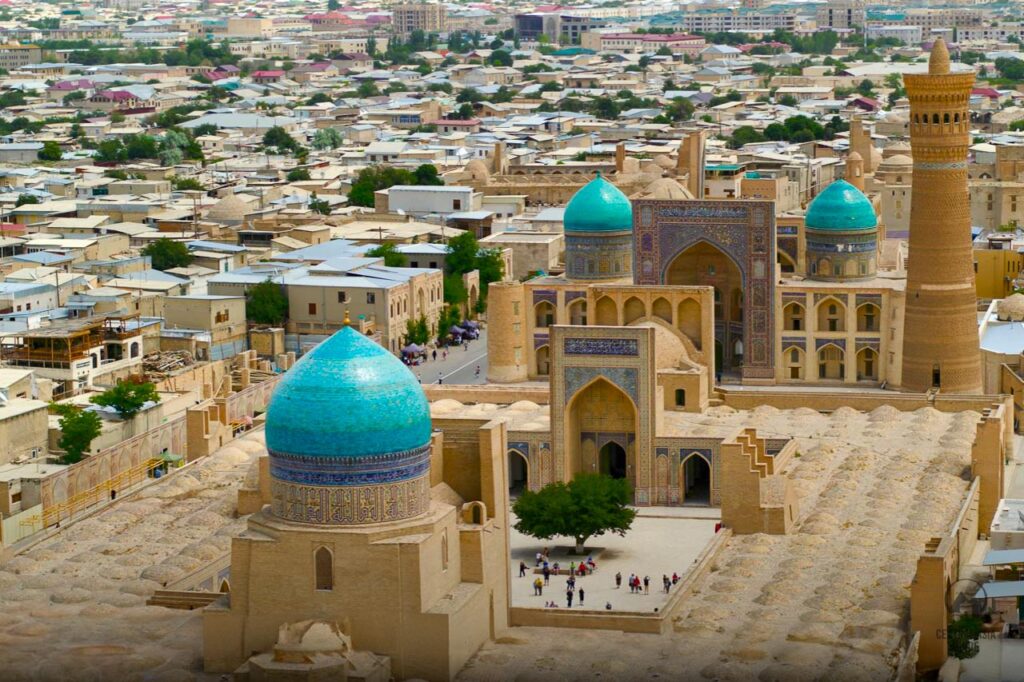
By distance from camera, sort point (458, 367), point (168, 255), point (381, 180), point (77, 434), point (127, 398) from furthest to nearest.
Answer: point (381, 180), point (168, 255), point (458, 367), point (127, 398), point (77, 434)

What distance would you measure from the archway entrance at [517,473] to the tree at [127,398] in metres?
6.55

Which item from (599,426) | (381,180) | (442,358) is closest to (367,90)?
(381,180)

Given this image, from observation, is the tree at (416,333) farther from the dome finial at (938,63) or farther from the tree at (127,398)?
the dome finial at (938,63)

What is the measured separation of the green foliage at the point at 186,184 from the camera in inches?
2862

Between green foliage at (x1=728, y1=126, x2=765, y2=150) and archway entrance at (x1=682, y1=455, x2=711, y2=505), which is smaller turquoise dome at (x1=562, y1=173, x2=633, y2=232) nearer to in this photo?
archway entrance at (x1=682, y1=455, x2=711, y2=505)

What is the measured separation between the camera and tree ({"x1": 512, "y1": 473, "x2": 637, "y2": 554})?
99.1 feet

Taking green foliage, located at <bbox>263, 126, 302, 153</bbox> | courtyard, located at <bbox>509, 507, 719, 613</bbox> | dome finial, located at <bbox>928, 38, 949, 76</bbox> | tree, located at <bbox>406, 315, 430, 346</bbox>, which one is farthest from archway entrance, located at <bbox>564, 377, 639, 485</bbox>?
green foliage, located at <bbox>263, 126, 302, 153</bbox>

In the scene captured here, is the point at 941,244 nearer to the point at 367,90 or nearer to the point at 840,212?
the point at 840,212

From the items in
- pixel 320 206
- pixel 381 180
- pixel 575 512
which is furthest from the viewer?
pixel 381 180

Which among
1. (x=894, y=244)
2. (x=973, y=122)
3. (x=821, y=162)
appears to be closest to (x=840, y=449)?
(x=894, y=244)

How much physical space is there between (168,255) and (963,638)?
Result: 2977 cm

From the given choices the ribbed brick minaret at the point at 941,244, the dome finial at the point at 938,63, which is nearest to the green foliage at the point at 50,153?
the dome finial at the point at 938,63

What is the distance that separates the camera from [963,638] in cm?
2678

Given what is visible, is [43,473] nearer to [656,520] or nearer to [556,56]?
[656,520]
